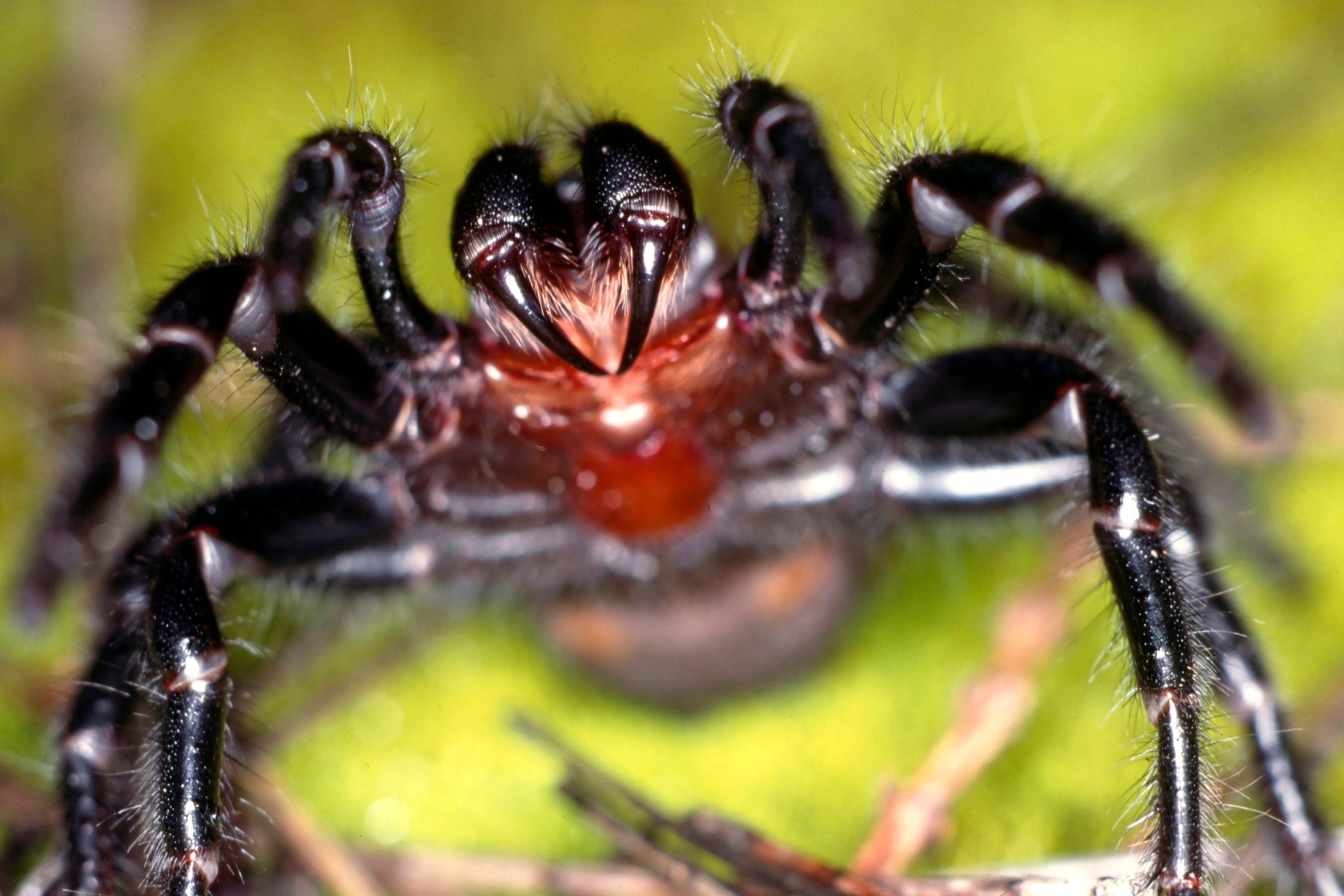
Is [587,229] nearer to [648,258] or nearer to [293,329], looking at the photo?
[648,258]

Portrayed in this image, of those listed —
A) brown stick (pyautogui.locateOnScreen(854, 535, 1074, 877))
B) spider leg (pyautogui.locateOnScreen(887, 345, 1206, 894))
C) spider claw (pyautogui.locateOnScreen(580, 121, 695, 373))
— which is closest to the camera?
spider leg (pyautogui.locateOnScreen(887, 345, 1206, 894))

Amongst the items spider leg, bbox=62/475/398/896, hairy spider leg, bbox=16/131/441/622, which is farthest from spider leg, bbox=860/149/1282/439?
spider leg, bbox=62/475/398/896

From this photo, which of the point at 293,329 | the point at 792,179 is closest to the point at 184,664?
the point at 293,329

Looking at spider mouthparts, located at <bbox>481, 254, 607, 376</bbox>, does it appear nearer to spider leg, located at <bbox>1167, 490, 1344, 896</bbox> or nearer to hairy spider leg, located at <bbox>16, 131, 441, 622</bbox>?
hairy spider leg, located at <bbox>16, 131, 441, 622</bbox>

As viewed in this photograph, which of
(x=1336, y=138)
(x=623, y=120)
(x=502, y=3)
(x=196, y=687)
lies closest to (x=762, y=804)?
(x=196, y=687)

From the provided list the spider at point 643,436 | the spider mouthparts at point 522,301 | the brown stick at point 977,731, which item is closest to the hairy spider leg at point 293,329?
the spider at point 643,436

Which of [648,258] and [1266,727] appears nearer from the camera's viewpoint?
[648,258]
